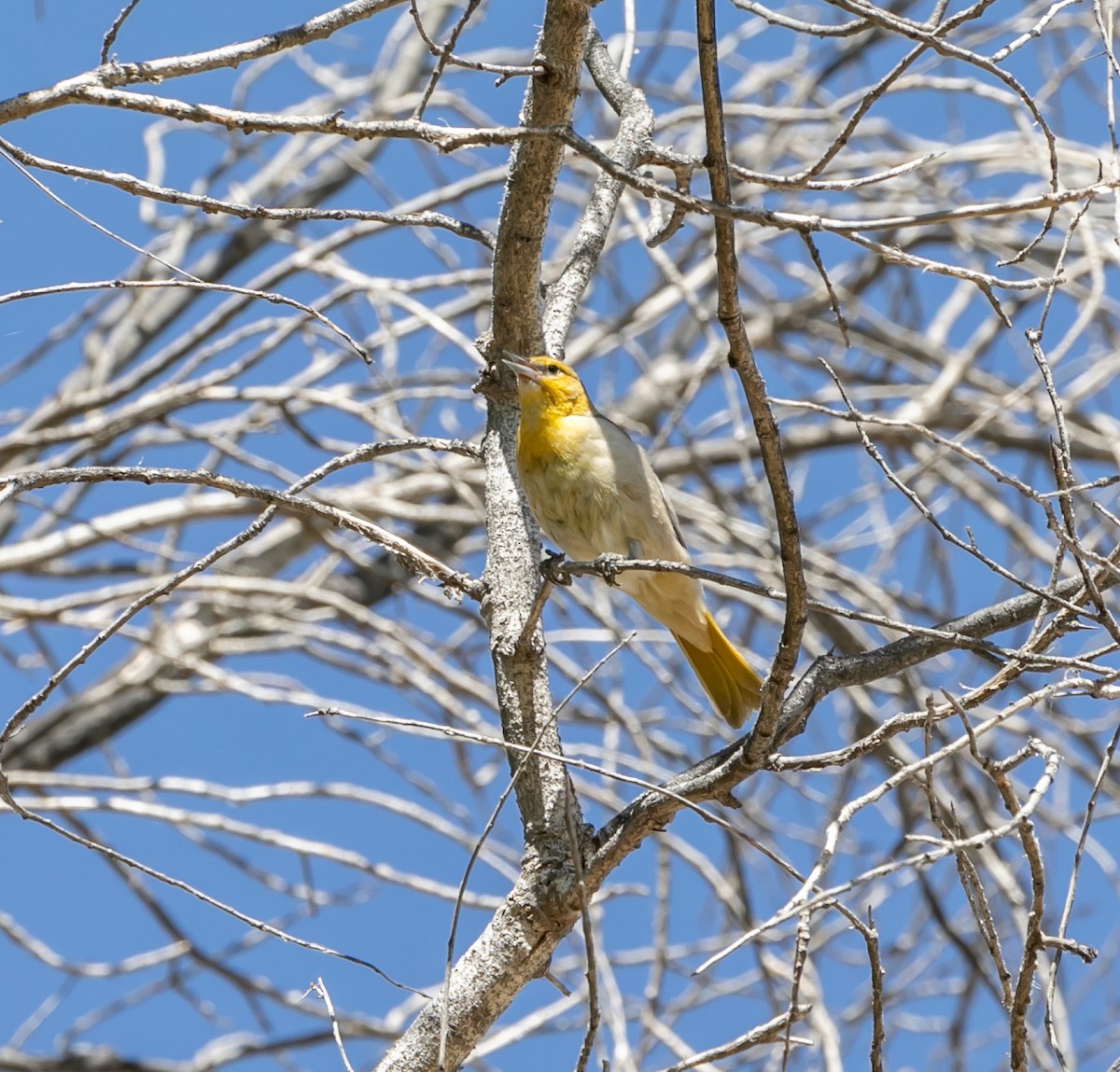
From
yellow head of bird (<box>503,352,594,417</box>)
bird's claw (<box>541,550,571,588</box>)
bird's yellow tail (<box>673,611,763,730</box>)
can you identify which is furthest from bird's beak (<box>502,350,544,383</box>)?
bird's yellow tail (<box>673,611,763,730</box>)

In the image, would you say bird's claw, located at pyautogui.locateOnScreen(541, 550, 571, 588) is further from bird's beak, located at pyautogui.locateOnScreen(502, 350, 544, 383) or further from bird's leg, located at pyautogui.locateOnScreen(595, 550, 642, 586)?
bird's beak, located at pyautogui.locateOnScreen(502, 350, 544, 383)

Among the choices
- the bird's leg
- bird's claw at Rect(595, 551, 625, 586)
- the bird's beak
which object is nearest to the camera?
bird's claw at Rect(595, 551, 625, 586)

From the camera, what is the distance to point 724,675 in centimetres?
454

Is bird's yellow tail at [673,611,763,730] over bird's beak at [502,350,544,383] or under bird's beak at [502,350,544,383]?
over

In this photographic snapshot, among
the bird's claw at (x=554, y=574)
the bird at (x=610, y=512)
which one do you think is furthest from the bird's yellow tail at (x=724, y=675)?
the bird's claw at (x=554, y=574)

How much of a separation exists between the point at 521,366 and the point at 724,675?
176cm

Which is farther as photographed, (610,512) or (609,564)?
(610,512)

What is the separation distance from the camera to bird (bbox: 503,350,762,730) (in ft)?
14.2

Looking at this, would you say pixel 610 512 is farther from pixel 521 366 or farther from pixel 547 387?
pixel 521 366

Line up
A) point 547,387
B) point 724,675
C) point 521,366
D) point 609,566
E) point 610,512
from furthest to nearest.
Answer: point 724,675, point 610,512, point 547,387, point 521,366, point 609,566

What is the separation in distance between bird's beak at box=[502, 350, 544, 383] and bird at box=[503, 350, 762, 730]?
974 mm

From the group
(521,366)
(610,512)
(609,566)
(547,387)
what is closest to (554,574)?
(609,566)

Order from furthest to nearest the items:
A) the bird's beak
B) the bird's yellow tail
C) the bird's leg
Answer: the bird's yellow tail, the bird's beak, the bird's leg

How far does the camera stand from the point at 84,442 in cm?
534
